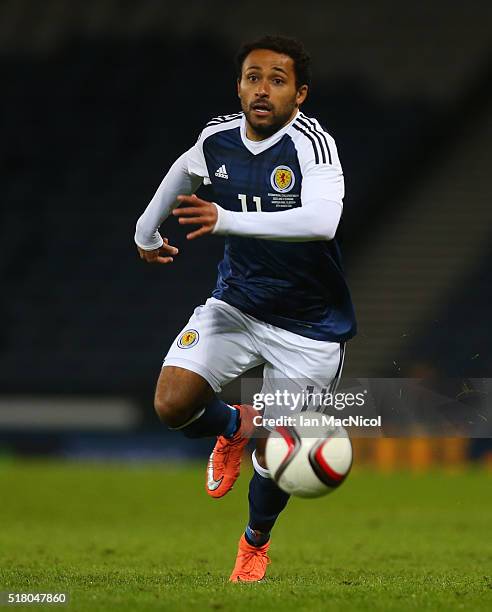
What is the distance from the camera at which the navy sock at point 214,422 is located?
596cm

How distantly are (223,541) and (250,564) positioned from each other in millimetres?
2497

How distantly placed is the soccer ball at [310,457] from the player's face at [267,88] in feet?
4.47

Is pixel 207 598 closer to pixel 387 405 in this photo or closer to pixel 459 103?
pixel 387 405

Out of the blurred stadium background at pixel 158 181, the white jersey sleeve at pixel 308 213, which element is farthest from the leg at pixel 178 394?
the blurred stadium background at pixel 158 181

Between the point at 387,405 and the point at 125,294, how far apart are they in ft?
38.4

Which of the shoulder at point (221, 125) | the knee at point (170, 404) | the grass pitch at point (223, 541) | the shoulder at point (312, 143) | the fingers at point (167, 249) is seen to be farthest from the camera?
the fingers at point (167, 249)

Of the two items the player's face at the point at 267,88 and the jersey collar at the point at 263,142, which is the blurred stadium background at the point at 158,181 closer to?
the jersey collar at the point at 263,142

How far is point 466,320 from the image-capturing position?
1653 cm

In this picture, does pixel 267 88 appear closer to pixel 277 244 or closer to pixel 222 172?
pixel 222 172

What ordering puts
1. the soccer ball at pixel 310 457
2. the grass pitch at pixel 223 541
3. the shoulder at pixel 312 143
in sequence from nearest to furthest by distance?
the grass pitch at pixel 223 541 → the soccer ball at pixel 310 457 → the shoulder at pixel 312 143

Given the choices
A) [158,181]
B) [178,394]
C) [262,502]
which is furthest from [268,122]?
[158,181]

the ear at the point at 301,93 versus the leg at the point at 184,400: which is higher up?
the ear at the point at 301,93

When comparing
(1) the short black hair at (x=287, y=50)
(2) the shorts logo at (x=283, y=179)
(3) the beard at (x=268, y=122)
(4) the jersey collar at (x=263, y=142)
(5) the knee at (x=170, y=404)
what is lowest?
(5) the knee at (x=170, y=404)

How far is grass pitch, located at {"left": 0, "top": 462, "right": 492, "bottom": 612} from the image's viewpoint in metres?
5.11
